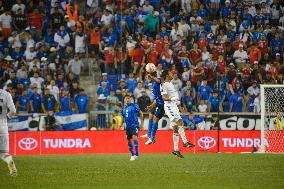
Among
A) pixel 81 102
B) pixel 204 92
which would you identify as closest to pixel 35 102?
pixel 81 102

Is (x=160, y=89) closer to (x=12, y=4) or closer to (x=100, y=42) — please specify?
(x=100, y=42)

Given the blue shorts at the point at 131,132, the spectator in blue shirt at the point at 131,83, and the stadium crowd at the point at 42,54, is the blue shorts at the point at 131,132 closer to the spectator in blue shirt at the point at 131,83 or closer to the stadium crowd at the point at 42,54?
the stadium crowd at the point at 42,54

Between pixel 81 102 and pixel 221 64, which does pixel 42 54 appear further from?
pixel 221 64

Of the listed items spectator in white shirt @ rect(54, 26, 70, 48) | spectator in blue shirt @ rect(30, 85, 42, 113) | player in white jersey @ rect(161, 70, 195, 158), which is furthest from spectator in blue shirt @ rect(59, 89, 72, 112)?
player in white jersey @ rect(161, 70, 195, 158)

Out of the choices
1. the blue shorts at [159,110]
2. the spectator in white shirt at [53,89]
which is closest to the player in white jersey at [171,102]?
the blue shorts at [159,110]

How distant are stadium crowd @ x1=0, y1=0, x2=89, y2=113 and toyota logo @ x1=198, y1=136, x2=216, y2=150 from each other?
17.8 feet

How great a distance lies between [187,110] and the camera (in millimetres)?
33156

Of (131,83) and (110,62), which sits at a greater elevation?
(110,62)

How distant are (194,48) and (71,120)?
6.65 meters

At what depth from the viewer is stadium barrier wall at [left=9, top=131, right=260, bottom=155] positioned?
1251 inches

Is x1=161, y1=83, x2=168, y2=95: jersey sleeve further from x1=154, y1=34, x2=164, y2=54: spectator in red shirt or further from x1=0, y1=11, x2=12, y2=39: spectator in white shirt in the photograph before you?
x1=0, y1=11, x2=12, y2=39: spectator in white shirt

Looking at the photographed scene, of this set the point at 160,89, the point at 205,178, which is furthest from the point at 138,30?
the point at 205,178

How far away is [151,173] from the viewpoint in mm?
19969

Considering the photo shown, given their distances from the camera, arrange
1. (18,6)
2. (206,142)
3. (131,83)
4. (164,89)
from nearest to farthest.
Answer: (164,89), (206,142), (131,83), (18,6)
